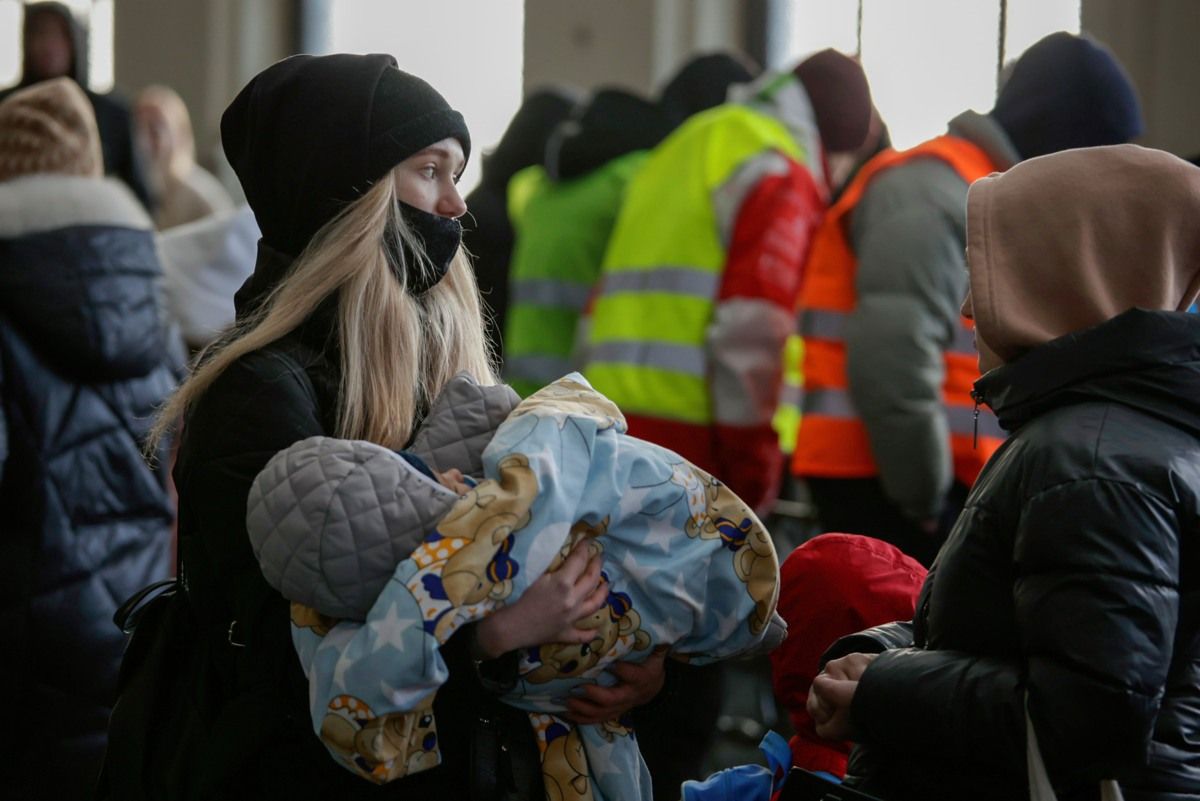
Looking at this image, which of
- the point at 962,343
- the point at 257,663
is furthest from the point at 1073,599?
the point at 962,343

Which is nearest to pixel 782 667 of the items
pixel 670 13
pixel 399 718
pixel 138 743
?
pixel 399 718

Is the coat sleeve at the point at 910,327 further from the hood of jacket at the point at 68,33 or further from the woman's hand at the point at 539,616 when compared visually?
the hood of jacket at the point at 68,33

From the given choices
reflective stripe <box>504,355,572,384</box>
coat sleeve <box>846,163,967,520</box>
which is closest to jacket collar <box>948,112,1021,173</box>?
coat sleeve <box>846,163,967,520</box>

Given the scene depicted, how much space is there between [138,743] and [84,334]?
5.37 feet

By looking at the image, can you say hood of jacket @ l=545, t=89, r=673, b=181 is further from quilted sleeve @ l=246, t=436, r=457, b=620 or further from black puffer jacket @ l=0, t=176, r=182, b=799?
quilted sleeve @ l=246, t=436, r=457, b=620

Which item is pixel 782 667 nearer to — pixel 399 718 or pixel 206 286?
pixel 399 718

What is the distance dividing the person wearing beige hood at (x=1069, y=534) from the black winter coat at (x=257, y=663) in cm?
43

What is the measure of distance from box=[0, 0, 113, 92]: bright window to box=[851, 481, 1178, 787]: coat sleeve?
8141 mm

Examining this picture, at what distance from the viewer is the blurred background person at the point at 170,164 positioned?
609cm

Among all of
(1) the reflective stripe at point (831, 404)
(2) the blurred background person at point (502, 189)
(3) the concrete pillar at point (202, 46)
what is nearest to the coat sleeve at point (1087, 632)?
(1) the reflective stripe at point (831, 404)

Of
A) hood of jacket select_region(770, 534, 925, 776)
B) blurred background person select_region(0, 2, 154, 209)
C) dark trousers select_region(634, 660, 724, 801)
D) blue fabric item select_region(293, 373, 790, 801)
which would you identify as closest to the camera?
blue fabric item select_region(293, 373, 790, 801)

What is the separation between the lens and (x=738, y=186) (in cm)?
367

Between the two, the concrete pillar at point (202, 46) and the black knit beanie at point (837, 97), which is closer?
the black knit beanie at point (837, 97)

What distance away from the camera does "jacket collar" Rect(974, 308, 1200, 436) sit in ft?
4.97
